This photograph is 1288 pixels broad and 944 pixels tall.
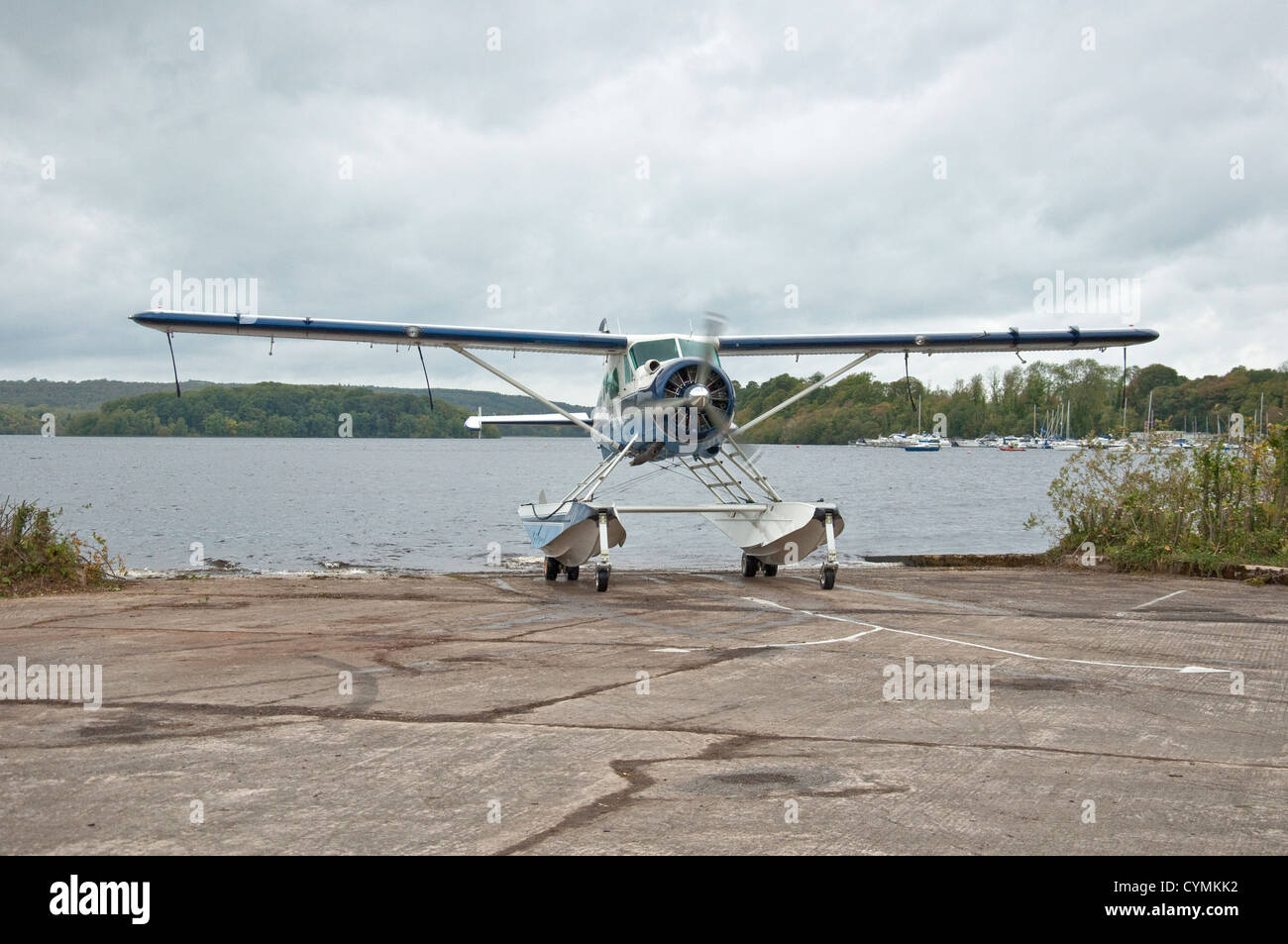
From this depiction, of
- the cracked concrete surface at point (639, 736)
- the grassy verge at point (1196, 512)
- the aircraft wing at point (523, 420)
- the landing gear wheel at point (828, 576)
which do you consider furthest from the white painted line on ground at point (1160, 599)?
the aircraft wing at point (523, 420)

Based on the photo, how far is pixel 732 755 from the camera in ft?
17.3

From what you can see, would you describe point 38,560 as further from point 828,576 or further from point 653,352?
point 828,576

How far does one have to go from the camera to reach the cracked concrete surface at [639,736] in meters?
4.07

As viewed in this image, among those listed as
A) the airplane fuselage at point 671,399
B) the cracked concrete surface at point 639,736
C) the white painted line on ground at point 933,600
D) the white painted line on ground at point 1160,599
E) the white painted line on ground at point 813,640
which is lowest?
the white painted line on ground at point 933,600

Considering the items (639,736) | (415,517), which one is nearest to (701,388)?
(639,736)

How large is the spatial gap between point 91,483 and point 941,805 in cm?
6219

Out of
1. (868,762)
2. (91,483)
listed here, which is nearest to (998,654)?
(868,762)

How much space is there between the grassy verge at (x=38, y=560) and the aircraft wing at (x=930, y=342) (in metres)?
9.70

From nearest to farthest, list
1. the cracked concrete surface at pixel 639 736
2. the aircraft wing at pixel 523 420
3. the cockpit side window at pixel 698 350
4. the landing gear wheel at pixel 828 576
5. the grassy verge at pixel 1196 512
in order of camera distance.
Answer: the cracked concrete surface at pixel 639 736 < the landing gear wheel at pixel 828 576 < the cockpit side window at pixel 698 350 < the grassy verge at pixel 1196 512 < the aircraft wing at pixel 523 420

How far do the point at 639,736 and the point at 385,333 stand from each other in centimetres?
1076

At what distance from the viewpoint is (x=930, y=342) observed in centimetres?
1639

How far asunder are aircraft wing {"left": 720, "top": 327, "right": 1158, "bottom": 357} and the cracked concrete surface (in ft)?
21.6
